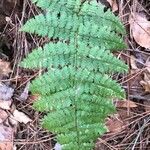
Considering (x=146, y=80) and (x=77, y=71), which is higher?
(x=77, y=71)

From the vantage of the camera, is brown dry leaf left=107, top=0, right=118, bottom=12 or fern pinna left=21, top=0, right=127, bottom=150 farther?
brown dry leaf left=107, top=0, right=118, bottom=12

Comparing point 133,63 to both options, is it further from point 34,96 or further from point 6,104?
point 6,104

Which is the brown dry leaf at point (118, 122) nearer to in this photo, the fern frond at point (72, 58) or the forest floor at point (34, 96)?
the forest floor at point (34, 96)

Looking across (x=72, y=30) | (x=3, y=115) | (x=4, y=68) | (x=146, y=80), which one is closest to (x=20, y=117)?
(x=3, y=115)

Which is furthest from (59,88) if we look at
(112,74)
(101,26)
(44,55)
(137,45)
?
(137,45)

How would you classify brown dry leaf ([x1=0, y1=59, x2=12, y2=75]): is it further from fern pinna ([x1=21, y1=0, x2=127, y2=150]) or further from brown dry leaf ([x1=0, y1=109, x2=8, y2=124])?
fern pinna ([x1=21, y1=0, x2=127, y2=150])

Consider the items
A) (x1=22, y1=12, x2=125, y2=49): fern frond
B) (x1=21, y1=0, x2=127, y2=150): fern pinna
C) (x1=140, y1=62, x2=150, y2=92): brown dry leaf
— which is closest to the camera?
(x1=21, y1=0, x2=127, y2=150): fern pinna

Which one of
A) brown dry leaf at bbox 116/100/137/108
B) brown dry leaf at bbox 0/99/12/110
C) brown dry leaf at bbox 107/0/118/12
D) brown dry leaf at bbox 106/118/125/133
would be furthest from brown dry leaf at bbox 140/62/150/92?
brown dry leaf at bbox 0/99/12/110
